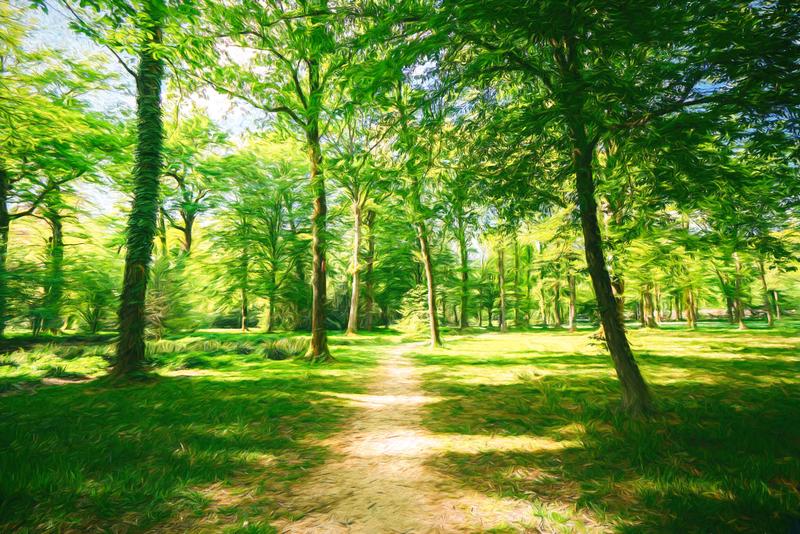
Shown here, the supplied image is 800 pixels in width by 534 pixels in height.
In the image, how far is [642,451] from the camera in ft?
10.9

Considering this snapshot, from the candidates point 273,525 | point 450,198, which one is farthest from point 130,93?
point 273,525

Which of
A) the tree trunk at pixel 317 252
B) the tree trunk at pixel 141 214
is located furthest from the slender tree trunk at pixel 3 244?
the tree trunk at pixel 317 252

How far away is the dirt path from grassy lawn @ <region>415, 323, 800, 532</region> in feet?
0.75

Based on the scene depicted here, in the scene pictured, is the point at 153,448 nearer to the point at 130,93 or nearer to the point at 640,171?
the point at 640,171

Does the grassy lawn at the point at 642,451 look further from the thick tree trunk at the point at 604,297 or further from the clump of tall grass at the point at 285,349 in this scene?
the clump of tall grass at the point at 285,349

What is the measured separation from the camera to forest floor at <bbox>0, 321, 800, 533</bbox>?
2.33 metres

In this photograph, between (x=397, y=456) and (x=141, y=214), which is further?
(x=141, y=214)

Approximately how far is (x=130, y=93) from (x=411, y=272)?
83.5 feet


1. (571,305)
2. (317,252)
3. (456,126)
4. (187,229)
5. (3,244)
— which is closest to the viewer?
(456,126)

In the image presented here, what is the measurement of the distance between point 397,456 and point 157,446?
9.54 feet

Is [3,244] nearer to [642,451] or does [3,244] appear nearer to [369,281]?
[642,451]

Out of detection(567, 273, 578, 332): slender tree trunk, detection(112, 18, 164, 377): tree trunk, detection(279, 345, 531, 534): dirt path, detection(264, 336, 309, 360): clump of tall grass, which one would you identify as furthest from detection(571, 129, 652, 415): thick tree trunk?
detection(567, 273, 578, 332): slender tree trunk

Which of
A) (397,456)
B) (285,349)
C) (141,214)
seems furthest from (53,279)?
(397,456)

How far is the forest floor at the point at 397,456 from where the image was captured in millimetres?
2334
